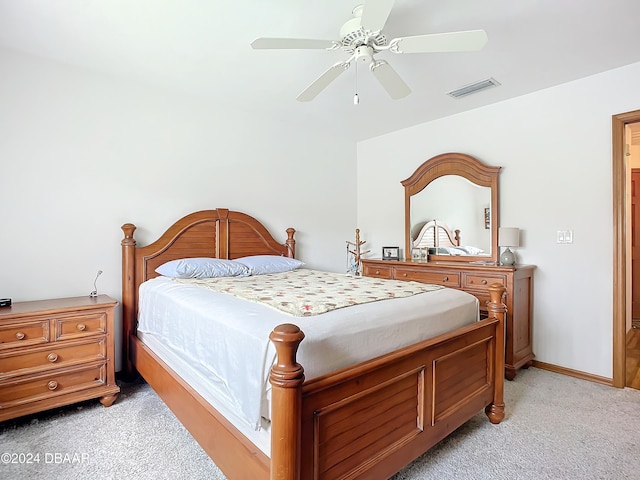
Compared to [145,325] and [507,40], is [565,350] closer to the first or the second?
[507,40]

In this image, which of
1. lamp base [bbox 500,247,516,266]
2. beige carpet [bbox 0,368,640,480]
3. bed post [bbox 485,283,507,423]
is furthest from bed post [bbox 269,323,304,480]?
lamp base [bbox 500,247,516,266]

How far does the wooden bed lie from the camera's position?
1110 mm

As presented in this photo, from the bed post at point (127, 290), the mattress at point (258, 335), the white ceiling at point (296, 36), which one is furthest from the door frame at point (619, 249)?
the bed post at point (127, 290)

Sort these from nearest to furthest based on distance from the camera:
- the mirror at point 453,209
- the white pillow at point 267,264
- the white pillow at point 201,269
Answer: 1. the white pillow at point 201,269
2. the white pillow at point 267,264
3. the mirror at point 453,209

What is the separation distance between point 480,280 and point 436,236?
93 centimetres

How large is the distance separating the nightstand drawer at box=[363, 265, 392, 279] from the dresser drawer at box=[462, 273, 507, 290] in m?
0.90

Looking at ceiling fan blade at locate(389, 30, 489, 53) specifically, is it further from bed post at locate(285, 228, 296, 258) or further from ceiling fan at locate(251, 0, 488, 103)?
bed post at locate(285, 228, 296, 258)

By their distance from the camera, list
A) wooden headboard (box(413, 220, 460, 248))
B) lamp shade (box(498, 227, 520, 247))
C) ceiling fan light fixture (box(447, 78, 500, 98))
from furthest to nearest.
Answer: wooden headboard (box(413, 220, 460, 248))
lamp shade (box(498, 227, 520, 247))
ceiling fan light fixture (box(447, 78, 500, 98))

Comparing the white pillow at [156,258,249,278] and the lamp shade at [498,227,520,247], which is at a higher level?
the lamp shade at [498,227,520,247]

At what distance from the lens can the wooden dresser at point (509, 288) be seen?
2877mm

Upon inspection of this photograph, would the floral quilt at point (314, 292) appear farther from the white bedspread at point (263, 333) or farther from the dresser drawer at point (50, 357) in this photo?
the dresser drawer at point (50, 357)

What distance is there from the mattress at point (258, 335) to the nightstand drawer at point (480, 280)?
871mm

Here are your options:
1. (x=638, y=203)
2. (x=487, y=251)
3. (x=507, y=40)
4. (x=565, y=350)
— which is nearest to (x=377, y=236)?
(x=487, y=251)

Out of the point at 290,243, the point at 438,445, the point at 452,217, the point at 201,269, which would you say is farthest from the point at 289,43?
the point at 452,217
